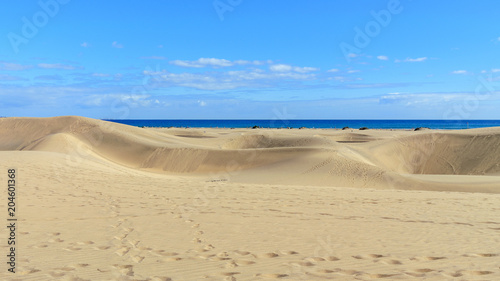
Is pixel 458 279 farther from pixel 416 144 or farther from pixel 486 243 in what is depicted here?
pixel 416 144

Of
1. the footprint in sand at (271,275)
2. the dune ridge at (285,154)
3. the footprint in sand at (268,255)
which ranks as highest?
the dune ridge at (285,154)

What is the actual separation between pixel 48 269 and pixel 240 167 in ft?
53.7

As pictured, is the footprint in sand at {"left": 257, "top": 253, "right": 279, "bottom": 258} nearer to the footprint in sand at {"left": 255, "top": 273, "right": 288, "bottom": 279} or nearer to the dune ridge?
the footprint in sand at {"left": 255, "top": 273, "right": 288, "bottom": 279}

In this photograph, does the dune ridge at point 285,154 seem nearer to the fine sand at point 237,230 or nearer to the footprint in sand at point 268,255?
the fine sand at point 237,230

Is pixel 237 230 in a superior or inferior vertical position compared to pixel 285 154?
inferior

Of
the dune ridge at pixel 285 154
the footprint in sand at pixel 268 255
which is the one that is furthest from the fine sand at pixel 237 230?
the dune ridge at pixel 285 154

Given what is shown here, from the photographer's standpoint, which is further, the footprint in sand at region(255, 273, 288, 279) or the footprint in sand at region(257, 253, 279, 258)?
the footprint in sand at region(257, 253, 279, 258)

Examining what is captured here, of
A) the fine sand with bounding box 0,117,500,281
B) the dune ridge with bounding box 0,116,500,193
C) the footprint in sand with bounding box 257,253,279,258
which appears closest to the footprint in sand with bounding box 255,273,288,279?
the fine sand with bounding box 0,117,500,281

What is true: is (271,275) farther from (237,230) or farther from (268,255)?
(237,230)

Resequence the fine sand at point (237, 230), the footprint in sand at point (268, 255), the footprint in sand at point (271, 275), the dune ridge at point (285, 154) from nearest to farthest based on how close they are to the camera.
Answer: the footprint in sand at point (271, 275) → the fine sand at point (237, 230) → the footprint in sand at point (268, 255) → the dune ridge at point (285, 154)

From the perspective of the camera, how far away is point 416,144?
82.1ft

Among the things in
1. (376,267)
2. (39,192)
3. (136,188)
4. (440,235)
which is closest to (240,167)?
(136,188)

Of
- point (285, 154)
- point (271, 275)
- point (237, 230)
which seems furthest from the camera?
point (285, 154)

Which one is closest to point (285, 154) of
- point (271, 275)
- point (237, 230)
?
point (237, 230)
